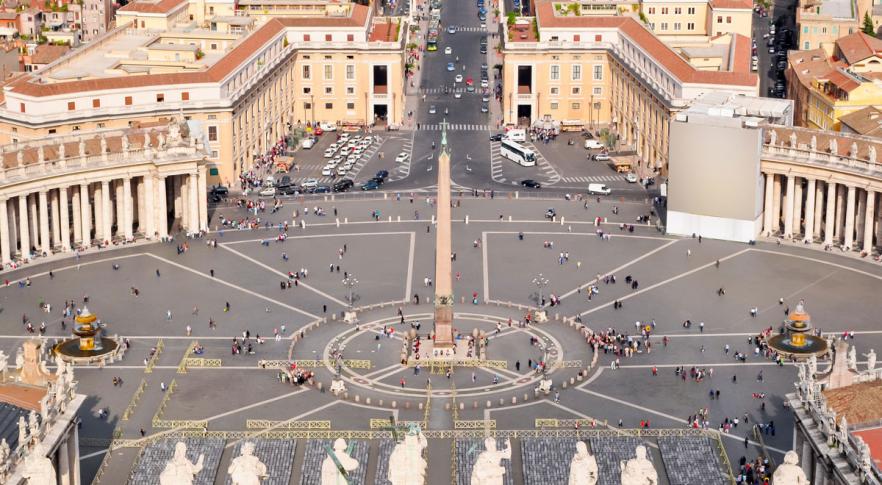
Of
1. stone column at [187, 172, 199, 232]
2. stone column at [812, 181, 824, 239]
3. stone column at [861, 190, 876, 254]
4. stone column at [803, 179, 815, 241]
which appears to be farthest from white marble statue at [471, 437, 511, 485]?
stone column at [187, 172, 199, 232]

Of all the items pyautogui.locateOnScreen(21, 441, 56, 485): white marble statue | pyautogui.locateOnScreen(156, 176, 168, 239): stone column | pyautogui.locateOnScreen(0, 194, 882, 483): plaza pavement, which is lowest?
pyautogui.locateOnScreen(0, 194, 882, 483): plaza pavement

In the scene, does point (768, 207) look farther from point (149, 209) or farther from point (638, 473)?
point (638, 473)

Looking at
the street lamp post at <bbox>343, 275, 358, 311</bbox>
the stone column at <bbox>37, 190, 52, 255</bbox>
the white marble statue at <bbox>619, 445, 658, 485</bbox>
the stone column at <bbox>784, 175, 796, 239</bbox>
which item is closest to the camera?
the white marble statue at <bbox>619, 445, 658, 485</bbox>

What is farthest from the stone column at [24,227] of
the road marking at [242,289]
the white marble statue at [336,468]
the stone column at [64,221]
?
the white marble statue at [336,468]

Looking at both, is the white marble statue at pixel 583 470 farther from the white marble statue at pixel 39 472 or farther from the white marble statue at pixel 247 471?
the white marble statue at pixel 39 472

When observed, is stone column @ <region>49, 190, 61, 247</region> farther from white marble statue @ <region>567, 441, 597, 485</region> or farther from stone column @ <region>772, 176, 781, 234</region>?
white marble statue @ <region>567, 441, 597, 485</region>

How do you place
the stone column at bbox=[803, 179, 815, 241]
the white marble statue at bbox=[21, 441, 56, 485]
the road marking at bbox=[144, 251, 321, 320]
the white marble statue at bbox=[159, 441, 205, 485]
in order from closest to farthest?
the white marble statue at bbox=[159, 441, 205, 485] → the white marble statue at bbox=[21, 441, 56, 485] → the road marking at bbox=[144, 251, 321, 320] → the stone column at bbox=[803, 179, 815, 241]
